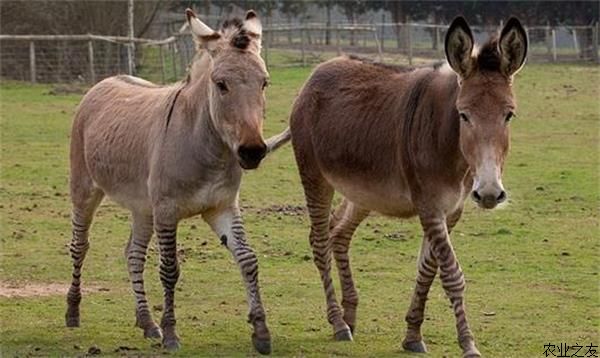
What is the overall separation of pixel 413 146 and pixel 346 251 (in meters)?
1.44

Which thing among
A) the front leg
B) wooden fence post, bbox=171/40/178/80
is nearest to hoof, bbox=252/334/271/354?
the front leg

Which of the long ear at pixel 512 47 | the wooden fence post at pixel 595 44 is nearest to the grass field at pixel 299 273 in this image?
the long ear at pixel 512 47

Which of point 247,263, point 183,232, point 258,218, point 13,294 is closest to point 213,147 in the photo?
point 247,263

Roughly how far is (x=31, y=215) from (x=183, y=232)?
2077 mm

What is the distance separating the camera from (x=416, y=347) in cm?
746

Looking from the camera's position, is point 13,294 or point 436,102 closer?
point 436,102

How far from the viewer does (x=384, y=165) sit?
7.48 meters

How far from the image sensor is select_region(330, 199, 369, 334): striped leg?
8077 millimetres

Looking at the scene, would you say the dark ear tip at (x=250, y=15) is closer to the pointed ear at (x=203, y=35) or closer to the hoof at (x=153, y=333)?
the pointed ear at (x=203, y=35)

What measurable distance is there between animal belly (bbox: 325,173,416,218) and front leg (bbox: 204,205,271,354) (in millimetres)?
842

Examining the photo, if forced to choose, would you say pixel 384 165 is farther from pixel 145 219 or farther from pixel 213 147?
pixel 145 219

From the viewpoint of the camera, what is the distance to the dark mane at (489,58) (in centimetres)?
658

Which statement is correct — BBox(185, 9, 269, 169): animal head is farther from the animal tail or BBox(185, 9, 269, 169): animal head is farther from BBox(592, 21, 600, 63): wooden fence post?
BBox(592, 21, 600, 63): wooden fence post

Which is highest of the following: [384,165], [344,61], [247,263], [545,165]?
[344,61]
